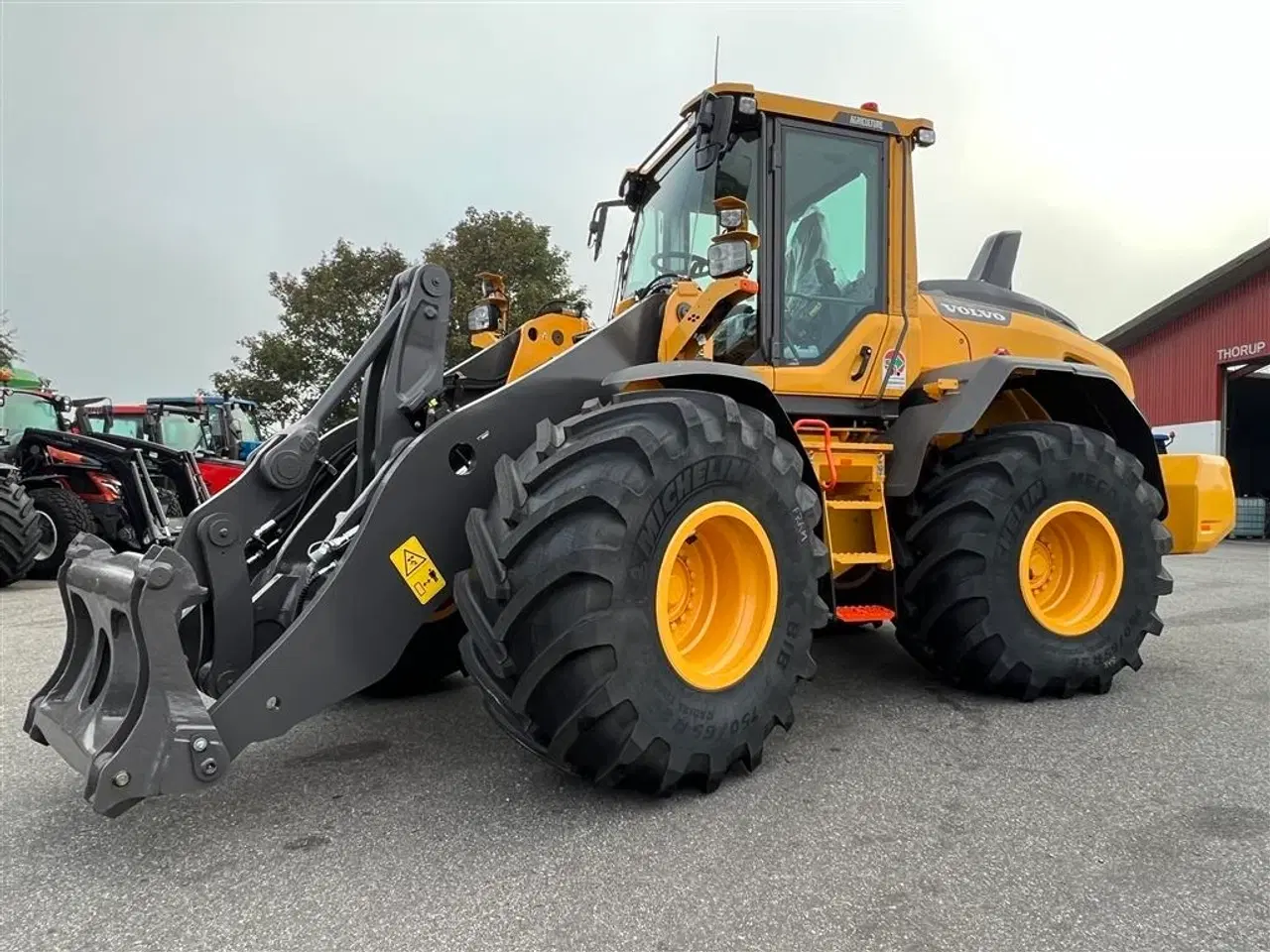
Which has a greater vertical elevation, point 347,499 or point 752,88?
point 752,88

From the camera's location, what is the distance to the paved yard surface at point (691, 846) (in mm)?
2162

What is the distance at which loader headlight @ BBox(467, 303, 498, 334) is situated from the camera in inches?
186

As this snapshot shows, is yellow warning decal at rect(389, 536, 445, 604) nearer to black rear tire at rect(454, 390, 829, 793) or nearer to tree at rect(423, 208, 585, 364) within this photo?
black rear tire at rect(454, 390, 829, 793)

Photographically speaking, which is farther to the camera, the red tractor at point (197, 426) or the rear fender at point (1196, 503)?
the red tractor at point (197, 426)

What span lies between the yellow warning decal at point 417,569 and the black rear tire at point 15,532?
320 inches

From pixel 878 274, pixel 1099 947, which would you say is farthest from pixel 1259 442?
pixel 1099 947

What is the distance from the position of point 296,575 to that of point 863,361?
2688mm

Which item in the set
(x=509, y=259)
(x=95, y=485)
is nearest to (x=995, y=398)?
(x=95, y=485)

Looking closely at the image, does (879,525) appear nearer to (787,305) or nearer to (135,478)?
(787,305)

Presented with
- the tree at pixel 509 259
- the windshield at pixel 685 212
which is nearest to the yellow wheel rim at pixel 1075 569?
the windshield at pixel 685 212

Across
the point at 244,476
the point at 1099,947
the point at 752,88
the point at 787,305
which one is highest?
the point at 752,88

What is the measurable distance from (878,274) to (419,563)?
269 cm

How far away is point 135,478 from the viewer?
8.98 m

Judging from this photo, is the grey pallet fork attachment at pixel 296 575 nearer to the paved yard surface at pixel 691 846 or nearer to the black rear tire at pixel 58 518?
the paved yard surface at pixel 691 846
